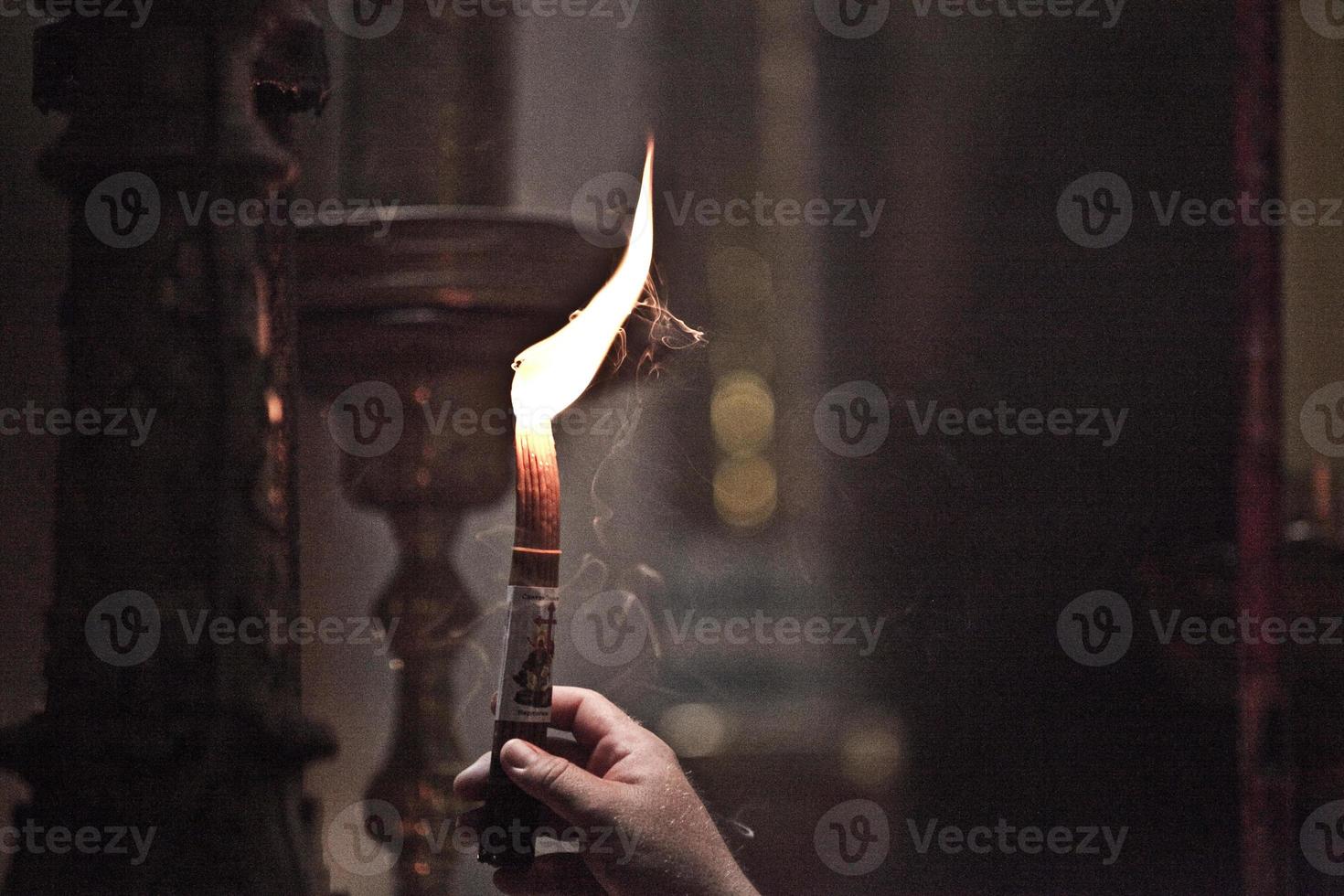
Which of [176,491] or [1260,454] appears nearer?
[176,491]

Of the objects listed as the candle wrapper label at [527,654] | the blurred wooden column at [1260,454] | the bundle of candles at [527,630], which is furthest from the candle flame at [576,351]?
the blurred wooden column at [1260,454]

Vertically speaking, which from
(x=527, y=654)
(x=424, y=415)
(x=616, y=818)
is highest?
(x=424, y=415)

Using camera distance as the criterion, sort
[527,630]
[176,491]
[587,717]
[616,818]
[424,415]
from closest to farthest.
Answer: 1. [527,630]
2. [616,818]
3. [587,717]
4. [176,491]
5. [424,415]

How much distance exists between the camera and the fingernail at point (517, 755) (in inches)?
25.8


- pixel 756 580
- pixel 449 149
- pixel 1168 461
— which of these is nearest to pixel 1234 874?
pixel 1168 461

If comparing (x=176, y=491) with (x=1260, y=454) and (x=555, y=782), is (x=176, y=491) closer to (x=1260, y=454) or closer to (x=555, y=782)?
(x=555, y=782)

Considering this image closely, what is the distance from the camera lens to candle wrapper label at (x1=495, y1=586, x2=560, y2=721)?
647mm

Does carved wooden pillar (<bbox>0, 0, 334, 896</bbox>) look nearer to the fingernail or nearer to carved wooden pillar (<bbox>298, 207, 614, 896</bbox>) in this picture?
carved wooden pillar (<bbox>298, 207, 614, 896</bbox>)

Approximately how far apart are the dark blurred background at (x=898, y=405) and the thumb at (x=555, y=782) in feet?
1.40

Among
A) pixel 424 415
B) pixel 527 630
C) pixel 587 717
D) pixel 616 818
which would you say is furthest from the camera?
pixel 424 415

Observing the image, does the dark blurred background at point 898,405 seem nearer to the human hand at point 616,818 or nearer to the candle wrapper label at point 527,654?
the human hand at point 616,818

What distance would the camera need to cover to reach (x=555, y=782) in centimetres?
67

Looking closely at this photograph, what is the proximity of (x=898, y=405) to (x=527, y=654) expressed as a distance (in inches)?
27.5

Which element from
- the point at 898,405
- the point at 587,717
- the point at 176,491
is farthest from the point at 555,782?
the point at 898,405
